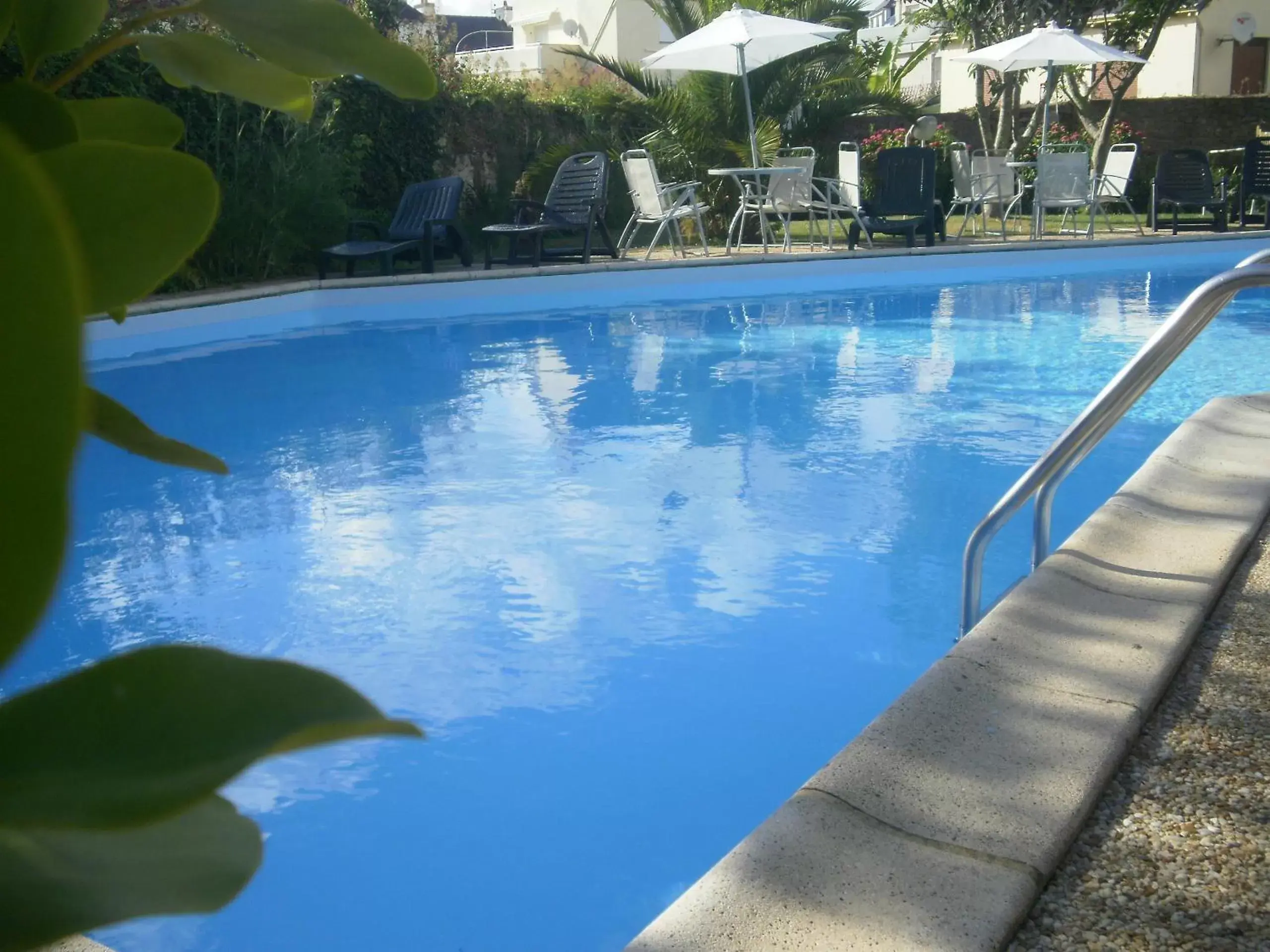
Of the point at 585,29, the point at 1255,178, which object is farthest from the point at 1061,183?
the point at 585,29

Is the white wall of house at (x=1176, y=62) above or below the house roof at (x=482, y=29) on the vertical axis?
below

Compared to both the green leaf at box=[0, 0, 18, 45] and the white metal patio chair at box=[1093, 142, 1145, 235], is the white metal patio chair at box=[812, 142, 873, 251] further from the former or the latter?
the green leaf at box=[0, 0, 18, 45]

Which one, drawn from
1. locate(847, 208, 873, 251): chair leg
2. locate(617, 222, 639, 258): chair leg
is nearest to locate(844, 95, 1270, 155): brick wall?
locate(847, 208, 873, 251): chair leg

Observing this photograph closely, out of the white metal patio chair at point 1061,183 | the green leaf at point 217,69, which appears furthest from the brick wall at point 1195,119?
the green leaf at point 217,69

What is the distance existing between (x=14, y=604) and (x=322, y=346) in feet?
30.0

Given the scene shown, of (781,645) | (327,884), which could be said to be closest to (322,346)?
(781,645)

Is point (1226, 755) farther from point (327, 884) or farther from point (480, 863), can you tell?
point (327, 884)

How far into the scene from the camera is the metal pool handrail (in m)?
2.54

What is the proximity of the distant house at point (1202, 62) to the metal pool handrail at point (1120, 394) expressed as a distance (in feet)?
77.2

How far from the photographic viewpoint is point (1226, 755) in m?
1.86

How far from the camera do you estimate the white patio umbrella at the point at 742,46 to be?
12.5m

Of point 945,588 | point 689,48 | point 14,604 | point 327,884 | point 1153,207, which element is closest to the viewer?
point 14,604

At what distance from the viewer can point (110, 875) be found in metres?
0.23

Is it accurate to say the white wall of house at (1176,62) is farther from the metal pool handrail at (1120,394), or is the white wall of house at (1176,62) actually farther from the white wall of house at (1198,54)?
the metal pool handrail at (1120,394)
